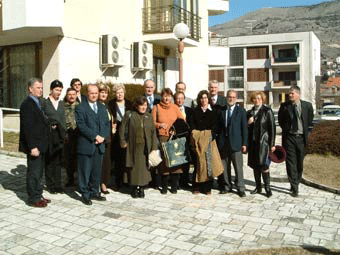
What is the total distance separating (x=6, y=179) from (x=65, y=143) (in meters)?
1.73

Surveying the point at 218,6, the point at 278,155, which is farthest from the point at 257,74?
the point at 278,155

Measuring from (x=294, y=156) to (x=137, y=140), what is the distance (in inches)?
113

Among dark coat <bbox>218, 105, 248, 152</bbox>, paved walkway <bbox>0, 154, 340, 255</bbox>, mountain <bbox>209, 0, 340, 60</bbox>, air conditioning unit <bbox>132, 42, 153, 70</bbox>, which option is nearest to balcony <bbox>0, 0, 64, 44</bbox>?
air conditioning unit <bbox>132, 42, 153, 70</bbox>

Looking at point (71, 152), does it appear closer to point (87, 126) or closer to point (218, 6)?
point (87, 126)

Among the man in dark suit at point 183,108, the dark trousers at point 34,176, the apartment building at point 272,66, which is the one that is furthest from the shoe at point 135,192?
the apartment building at point 272,66

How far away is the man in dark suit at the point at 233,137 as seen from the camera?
707 centimetres

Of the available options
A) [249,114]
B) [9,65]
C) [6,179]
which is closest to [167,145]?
[249,114]

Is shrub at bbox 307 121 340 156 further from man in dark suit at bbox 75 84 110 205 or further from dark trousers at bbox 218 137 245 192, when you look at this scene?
man in dark suit at bbox 75 84 110 205

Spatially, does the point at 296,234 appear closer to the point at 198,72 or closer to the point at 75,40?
the point at 75,40

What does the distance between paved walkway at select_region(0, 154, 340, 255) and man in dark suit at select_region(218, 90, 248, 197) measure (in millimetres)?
405

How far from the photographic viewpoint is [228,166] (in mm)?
7367

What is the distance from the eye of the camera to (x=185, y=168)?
7547 millimetres

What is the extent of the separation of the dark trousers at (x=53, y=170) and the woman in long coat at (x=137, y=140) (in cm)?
120

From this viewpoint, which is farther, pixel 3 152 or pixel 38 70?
pixel 38 70
